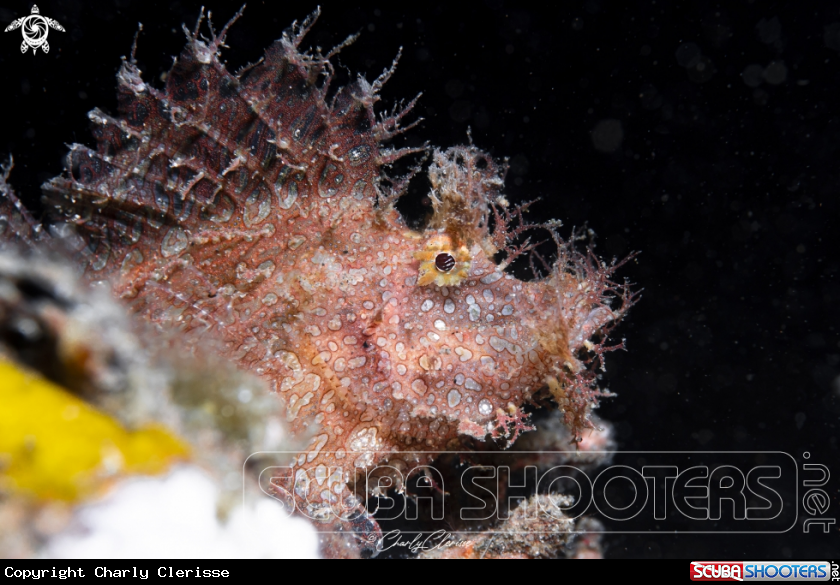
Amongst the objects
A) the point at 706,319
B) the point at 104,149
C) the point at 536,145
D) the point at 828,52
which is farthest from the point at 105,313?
the point at 828,52

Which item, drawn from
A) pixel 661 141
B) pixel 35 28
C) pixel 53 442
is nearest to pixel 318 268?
pixel 53 442

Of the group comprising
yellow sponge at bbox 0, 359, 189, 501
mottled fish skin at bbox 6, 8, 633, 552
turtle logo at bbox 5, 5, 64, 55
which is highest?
turtle logo at bbox 5, 5, 64, 55

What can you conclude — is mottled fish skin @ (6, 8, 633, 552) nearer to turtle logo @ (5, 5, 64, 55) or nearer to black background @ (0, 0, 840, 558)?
black background @ (0, 0, 840, 558)

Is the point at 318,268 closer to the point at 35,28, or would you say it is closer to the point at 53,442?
the point at 53,442

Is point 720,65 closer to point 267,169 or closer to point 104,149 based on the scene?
point 267,169

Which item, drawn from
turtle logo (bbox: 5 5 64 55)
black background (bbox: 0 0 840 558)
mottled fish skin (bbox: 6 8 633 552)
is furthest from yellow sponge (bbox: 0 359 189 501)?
turtle logo (bbox: 5 5 64 55)
